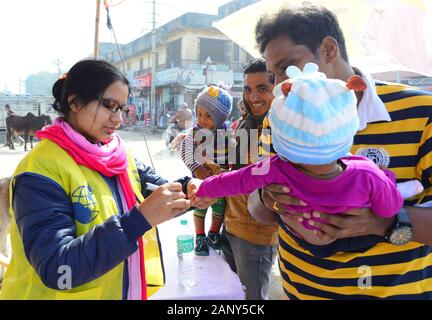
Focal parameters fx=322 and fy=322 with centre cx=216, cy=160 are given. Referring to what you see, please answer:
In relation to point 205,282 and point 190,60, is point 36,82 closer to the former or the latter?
point 190,60

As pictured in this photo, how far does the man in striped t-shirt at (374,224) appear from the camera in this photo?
3.47 feet

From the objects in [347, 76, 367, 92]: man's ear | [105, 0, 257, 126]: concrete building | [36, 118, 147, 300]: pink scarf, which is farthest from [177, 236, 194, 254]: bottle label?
[105, 0, 257, 126]: concrete building

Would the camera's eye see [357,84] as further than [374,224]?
No

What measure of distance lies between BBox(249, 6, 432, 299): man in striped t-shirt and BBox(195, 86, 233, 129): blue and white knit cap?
148 centimetres

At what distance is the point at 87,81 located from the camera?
143 centimetres

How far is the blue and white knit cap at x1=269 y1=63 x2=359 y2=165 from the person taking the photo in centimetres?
89

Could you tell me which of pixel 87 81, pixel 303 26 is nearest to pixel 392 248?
pixel 303 26

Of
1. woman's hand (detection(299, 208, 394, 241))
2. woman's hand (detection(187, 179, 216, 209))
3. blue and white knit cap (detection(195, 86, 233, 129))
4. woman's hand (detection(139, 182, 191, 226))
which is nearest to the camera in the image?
woman's hand (detection(299, 208, 394, 241))

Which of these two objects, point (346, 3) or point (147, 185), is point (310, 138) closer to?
point (147, 185)

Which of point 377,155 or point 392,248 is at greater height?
point 377,155

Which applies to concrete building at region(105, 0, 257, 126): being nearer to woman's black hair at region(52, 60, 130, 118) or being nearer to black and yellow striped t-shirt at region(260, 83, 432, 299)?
woman's black hair at region(52, 60, 130, 118)

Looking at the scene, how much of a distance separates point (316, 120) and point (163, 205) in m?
0.61
